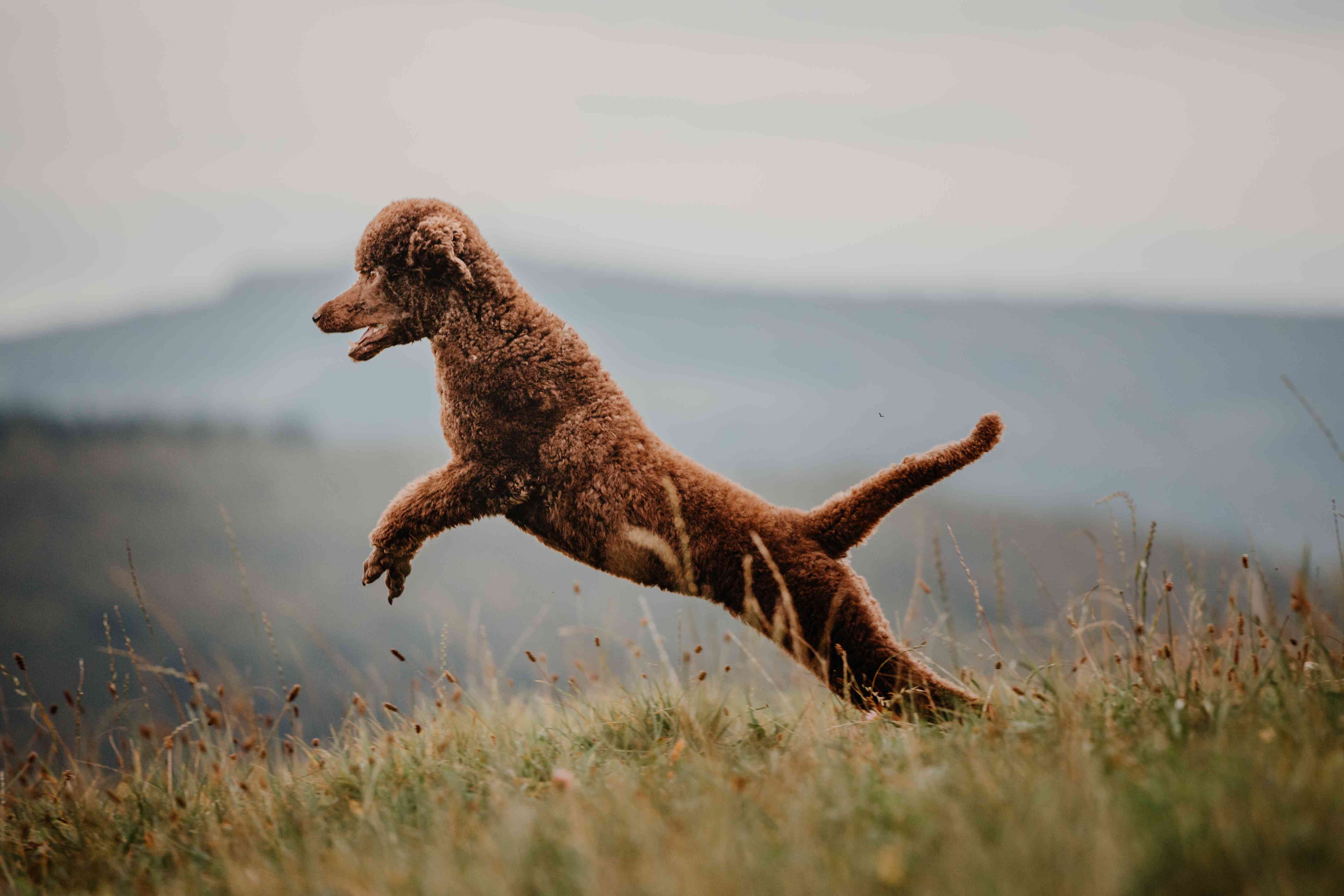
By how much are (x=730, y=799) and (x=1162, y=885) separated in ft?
2.64

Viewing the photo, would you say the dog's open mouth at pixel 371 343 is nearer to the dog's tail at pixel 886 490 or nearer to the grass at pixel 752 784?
the grass at pixel 752 784

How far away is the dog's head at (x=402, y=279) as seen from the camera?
229 cm

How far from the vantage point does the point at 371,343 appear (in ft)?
7.85

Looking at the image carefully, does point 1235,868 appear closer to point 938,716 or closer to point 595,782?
point 938,716

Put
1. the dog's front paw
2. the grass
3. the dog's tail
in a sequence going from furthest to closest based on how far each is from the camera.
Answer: the dog's front paw < the dog's tail < the grass

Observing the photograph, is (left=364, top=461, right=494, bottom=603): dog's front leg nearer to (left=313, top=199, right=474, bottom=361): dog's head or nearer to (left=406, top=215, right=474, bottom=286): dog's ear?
(left=313, top=199, right=474, bottom=361): dog's head

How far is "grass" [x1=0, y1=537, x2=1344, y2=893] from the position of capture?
1.21m

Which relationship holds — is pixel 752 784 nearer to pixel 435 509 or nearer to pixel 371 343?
pixel 435 509

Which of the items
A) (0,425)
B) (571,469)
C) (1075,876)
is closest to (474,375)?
(571,469)

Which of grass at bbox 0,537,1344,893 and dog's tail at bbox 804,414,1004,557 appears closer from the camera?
grass at bbox 0,537,1344,893

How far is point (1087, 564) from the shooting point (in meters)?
4.19

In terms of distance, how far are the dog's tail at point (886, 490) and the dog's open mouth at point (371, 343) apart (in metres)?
1.54

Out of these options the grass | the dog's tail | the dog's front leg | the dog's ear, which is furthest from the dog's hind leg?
the dog's tail

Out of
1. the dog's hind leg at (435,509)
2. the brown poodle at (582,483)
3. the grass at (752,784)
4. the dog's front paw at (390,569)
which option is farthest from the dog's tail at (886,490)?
the dog's front paw at (390,569)
